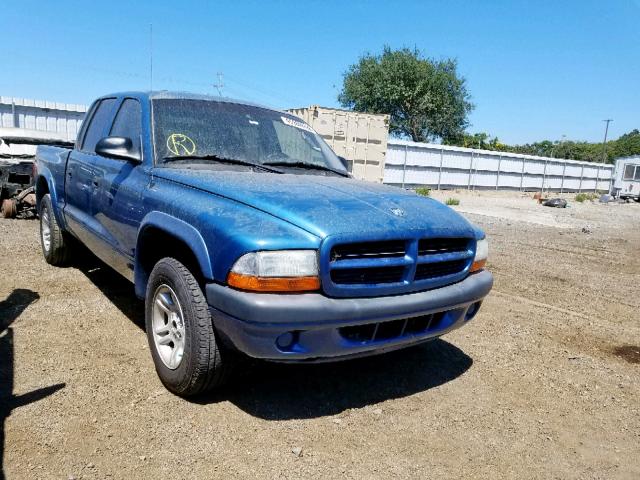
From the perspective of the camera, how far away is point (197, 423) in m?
2.73

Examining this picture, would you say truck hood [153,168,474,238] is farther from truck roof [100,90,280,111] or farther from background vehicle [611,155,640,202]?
background vehicle [611,155,640,202]

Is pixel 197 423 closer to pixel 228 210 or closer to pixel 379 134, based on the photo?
pixel 228 210

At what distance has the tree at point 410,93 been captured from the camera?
136 ft

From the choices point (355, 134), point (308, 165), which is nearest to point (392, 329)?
point (308, 165)

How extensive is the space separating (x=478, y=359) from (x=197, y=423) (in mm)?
2191

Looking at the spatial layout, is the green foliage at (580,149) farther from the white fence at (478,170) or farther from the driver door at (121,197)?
the driver door at (121,197)

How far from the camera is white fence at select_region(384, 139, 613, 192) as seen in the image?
78.5 ft

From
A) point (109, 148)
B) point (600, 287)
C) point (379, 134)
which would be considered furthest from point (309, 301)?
point (379, 134)

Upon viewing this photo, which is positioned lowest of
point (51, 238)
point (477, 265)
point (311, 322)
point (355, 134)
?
point (51, 238)

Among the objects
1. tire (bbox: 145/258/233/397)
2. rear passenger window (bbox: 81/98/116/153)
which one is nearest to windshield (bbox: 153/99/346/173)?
tire (bbox: 145/258/233/397)

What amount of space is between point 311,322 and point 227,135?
1.87 meters

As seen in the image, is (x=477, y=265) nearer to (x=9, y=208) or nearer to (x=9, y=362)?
(x=9, y=362)

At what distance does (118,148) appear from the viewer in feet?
11.3

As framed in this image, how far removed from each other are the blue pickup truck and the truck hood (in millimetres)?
11
